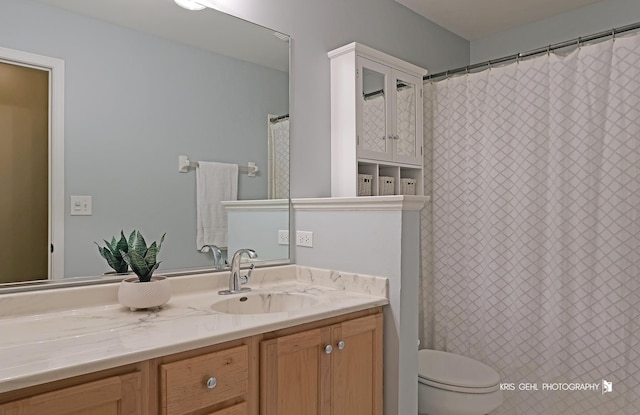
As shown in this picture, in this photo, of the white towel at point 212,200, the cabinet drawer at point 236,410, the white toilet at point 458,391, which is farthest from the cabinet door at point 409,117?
the cabinet drawer at point 236,410

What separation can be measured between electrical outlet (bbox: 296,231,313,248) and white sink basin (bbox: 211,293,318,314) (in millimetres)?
341

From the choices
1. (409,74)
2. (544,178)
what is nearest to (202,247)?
(409,74)

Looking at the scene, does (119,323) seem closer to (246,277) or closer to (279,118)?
(246,277)

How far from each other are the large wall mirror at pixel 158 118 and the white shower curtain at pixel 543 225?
113 cm

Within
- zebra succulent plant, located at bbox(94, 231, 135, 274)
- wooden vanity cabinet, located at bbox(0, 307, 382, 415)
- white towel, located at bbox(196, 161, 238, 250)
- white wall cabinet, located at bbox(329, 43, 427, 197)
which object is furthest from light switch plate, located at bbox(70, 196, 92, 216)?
white wall cabinet, located at bbox(329, 43, 427, 197)

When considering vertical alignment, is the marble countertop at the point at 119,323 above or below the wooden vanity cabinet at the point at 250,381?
above

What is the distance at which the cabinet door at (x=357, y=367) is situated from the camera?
61.4 inches

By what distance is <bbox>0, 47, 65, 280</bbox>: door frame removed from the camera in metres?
1.46

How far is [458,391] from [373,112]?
143cm

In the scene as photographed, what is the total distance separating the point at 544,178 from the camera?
2.28 metres

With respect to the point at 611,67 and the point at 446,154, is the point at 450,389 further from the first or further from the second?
the point at 611,67

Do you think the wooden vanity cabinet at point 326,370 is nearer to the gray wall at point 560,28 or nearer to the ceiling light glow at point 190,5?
the ceiling light glow at point 190,5

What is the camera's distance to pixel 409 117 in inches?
100

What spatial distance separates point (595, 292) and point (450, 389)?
34.2 inches
